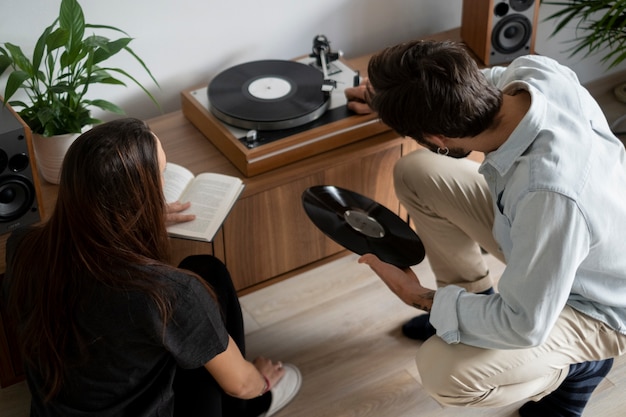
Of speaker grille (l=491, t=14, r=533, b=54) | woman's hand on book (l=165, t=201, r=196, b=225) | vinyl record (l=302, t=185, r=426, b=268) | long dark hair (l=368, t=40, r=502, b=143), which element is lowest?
vinyl record (l=302, t=185, r=426, b=268)

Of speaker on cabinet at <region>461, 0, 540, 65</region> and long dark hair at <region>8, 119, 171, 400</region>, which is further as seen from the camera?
speaker on cabinet at <region>461, 0, 540, 65</region>

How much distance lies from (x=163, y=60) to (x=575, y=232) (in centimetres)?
119

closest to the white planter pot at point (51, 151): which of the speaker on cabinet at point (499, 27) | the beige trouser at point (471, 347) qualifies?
the beige trouser at point (471, 347)

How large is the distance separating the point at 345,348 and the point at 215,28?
0.87 metres

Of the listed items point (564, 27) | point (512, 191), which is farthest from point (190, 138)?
point (564, 27)

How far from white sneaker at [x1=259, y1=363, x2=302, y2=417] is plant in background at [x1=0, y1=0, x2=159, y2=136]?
70cm

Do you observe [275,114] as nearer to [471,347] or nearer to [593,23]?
[471,347]

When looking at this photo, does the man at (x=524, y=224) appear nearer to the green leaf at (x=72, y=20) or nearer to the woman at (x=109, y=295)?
the woman at (x=109, y=295)

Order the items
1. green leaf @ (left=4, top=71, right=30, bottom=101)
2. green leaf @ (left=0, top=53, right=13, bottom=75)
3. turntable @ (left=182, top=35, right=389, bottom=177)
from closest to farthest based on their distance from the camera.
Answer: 1. green leaf @ (left=4, top=71, right=30, bottom=101)
2. green leaf @ (left=0, top=53, right=13, bottom=75)
3. turntable @ (left=182, top=35, right=389, bottom=177)

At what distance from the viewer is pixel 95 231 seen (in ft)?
4.43

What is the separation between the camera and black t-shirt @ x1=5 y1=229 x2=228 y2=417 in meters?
1.35

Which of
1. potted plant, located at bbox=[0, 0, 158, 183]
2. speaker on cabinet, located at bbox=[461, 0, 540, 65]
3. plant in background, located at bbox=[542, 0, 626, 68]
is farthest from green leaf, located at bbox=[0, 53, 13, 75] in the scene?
plant in background, located at bbox=[542, 0, 626, 68]

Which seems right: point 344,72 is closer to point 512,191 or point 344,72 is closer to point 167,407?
point 512,191

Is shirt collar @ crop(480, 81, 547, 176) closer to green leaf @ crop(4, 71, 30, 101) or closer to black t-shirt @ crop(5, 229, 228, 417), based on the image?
black t-shirt @ crop(5, 229, 228, 417)
